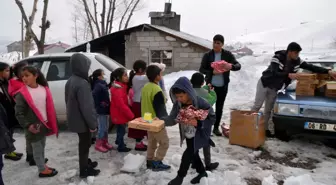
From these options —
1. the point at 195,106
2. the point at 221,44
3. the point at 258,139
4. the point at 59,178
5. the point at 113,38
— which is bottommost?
the point at 59,178

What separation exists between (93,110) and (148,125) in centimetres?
77

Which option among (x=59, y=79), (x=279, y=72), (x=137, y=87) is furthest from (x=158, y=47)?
(x=137, y=87)

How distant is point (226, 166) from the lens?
13.5 feet

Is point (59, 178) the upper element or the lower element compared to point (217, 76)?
lower

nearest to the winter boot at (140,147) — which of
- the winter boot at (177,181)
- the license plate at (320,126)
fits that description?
the winter boot at (177,181)

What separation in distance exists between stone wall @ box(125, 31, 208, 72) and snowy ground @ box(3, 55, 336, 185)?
11.1 meters

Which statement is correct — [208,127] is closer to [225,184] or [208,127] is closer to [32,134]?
[225,184]

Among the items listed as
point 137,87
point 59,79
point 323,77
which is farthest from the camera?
point 59,79

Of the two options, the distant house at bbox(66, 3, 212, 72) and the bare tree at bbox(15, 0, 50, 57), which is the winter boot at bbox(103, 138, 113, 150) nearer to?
the bare tree at bbox(15, 0, 50, 57)

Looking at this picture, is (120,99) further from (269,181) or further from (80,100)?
(269,181)

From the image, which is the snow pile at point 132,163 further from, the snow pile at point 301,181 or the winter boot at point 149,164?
the snow pile at point 301,181

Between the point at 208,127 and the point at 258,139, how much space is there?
176 cm

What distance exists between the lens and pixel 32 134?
364 cm

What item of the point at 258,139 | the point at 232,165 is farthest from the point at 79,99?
the point at 258,139
